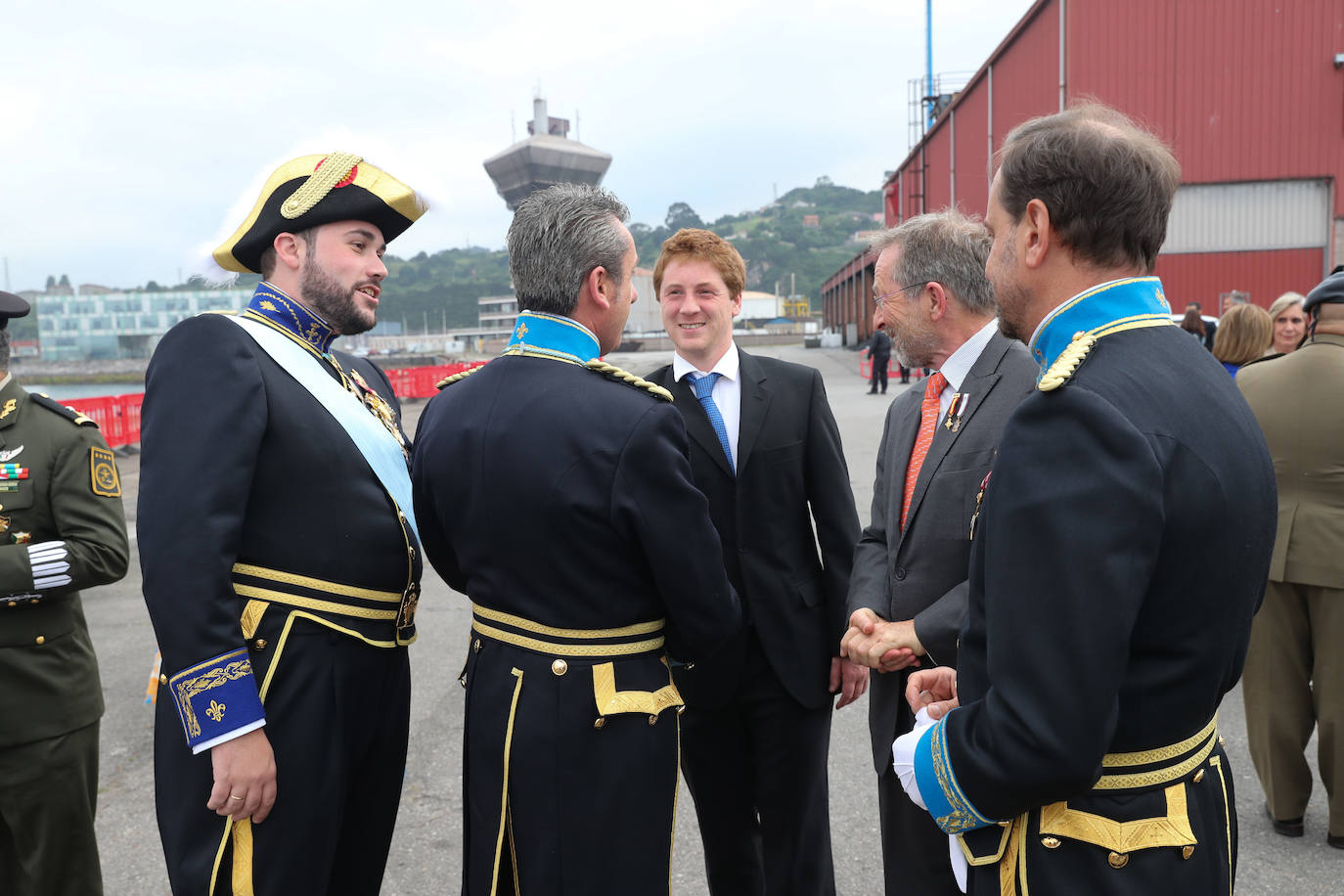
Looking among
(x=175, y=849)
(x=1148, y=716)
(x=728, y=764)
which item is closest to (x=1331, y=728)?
(x=728, y=764)

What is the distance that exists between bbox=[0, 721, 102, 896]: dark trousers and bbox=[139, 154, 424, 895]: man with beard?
91cm

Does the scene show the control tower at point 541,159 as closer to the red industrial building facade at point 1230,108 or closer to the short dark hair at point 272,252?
the red industrial building facade at point 1230,108

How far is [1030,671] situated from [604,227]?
1.34m

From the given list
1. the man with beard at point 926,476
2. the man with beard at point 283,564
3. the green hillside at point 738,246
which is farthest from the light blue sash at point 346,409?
the green hillside at point 738,246

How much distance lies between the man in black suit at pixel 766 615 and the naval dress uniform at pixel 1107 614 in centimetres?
126

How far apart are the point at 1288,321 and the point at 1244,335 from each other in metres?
0.39

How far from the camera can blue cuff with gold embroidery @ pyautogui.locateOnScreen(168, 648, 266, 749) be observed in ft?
6.26

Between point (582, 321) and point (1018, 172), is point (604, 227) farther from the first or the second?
point (1018, 172)

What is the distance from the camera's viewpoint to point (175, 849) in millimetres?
1968

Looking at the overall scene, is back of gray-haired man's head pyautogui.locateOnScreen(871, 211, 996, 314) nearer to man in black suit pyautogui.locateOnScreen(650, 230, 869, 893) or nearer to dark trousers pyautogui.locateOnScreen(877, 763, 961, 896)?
man in black suit pyautogui.locateOnScreen(650, 230, 869, 893)

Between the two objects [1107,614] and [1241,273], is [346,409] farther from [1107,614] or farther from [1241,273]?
[1241,273]

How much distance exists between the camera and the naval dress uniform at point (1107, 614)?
1.26 meters

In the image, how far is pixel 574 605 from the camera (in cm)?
201

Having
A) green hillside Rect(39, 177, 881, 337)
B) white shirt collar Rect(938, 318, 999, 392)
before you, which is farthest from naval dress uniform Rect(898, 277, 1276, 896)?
green hillside Rect(39, 177, 881, 337)
